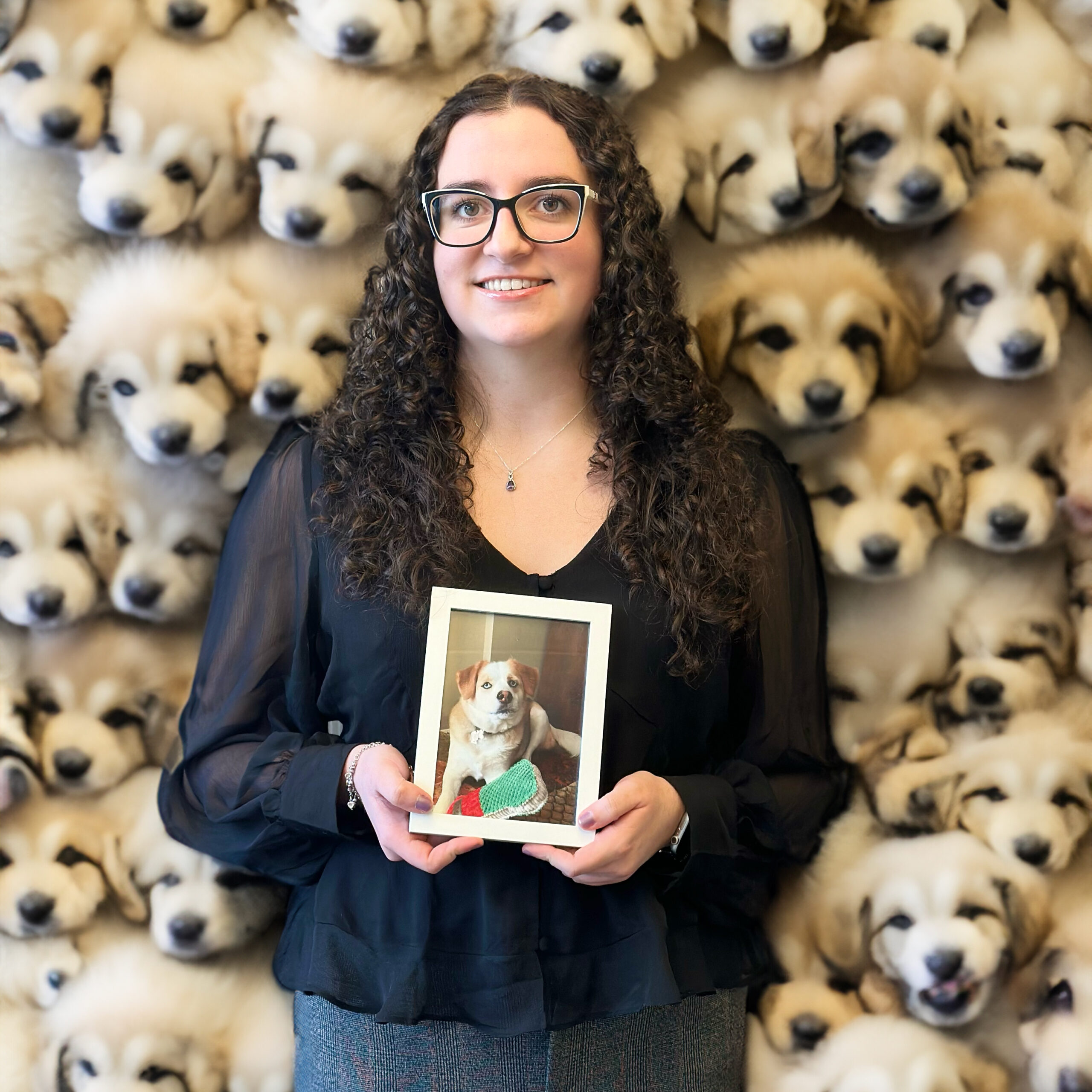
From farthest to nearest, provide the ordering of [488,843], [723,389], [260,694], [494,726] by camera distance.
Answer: [723,389]
[260,694]
[488,843]
[494,726]

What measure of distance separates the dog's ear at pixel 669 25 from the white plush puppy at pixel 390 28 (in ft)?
0.72

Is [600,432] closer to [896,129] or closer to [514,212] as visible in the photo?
[514,212]

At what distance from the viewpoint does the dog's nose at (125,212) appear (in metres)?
1.51

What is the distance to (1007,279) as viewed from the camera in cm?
152

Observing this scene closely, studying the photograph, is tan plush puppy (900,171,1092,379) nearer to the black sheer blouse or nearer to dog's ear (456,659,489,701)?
the black sheer blouse

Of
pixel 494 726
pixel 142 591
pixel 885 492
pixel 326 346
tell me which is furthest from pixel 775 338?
pixel 142 591

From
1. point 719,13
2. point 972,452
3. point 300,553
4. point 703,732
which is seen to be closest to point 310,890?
point 300,553

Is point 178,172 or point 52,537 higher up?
point 178,172

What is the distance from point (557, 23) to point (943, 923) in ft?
4.09

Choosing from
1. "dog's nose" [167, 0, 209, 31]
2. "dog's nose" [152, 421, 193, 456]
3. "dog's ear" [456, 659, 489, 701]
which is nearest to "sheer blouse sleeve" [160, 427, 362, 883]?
"dog's nose" [152, 421, 193, 456]

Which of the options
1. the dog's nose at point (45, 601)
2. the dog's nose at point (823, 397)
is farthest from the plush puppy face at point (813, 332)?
the dog's nose at point (45, 601)

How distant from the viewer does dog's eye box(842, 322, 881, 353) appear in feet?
5.09

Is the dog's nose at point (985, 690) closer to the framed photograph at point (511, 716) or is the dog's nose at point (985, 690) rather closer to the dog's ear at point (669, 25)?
the framed photograph at point (511, 716)

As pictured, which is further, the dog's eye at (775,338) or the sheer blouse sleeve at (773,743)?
the dog's eye at (775,338)
